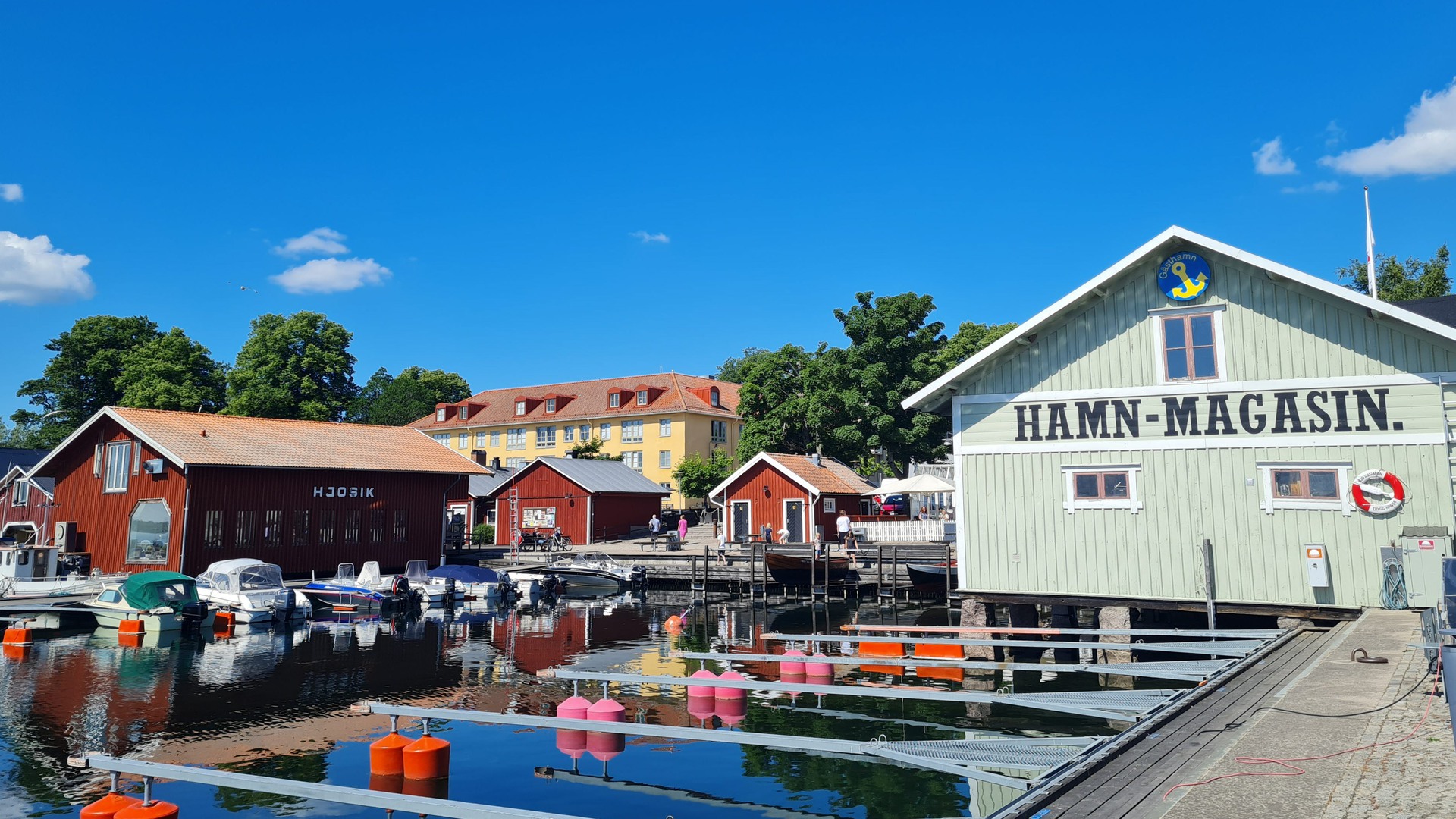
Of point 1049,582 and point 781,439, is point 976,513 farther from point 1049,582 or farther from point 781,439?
point 781,439

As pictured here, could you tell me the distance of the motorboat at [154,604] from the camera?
96.0 ft

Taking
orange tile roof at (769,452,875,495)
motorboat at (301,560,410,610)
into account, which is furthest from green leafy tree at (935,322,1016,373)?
motorboat at (301,560,410,610)

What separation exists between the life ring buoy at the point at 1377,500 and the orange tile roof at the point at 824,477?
30.4m

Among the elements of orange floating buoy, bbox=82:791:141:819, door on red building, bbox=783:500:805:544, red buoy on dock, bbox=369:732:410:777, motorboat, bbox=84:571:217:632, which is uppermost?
door on red building, bbox=783:500:805:544

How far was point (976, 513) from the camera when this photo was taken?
20.9 metres

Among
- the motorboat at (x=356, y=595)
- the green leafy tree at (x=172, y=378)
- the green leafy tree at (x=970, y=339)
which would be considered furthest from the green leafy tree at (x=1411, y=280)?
the green leafy tree at (x=172, y=378)

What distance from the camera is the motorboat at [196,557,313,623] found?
31.3 metres

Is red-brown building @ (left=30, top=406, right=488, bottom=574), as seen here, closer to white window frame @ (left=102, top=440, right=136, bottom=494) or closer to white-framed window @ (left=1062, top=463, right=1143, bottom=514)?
white window frame @ (left=102, top=440, right=136, bottom=494)

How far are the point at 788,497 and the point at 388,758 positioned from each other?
118 feet

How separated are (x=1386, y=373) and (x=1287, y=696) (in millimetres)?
10719

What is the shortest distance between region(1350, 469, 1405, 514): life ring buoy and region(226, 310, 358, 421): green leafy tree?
6874 centimetres

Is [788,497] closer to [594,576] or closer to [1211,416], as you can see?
[594,576]

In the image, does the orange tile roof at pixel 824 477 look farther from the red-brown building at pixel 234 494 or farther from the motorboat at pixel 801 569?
the red-brown building at pixel 234 494

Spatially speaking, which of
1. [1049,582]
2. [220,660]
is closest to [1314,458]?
[1049,582]
